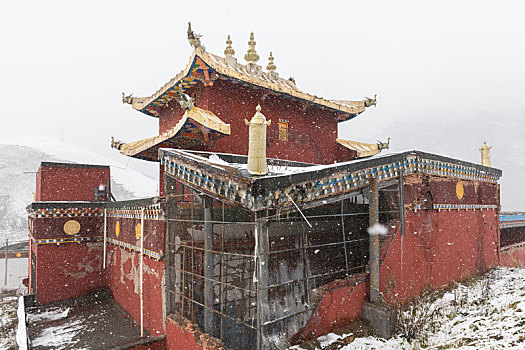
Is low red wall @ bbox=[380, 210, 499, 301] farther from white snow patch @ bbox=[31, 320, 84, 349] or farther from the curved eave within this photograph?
white snow patch @ bbox=[31, 320, 84, 349]

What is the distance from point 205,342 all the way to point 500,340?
15.9ft

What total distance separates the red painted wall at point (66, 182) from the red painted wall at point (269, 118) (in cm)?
455

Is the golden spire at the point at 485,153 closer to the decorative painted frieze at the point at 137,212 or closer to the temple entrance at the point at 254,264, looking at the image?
the temple entrance at the point at 254,264

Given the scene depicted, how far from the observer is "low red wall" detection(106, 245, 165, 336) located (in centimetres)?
844

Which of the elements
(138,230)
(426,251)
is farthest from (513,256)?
(138,230)

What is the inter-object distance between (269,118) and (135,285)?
734 cm

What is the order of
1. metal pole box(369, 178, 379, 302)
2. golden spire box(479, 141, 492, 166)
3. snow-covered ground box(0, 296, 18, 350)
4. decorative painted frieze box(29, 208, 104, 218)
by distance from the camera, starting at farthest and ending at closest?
decorative painted frieze box(29, 208, 104, 218)
golden spire box(479, 141, 492, 166)
snow-covered ground box(0, 296, 18, 350)
metal pole box(369, 178, 379, 302)

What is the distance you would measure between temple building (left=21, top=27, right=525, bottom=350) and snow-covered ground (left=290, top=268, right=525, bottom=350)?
42 centimetres

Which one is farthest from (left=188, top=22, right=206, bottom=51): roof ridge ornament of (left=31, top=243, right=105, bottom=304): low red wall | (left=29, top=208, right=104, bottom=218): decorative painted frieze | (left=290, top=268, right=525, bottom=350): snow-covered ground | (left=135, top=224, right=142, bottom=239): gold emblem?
(left=31, top=243, right=105, bottom=304): low red wall

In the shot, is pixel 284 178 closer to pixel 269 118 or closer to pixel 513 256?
pixel 269 118

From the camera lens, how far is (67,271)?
13.8 meters

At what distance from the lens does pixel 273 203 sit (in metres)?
5.04

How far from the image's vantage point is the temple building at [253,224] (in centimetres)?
583

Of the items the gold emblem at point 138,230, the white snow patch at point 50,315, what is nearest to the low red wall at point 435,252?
the gold emblem at point 138,230
